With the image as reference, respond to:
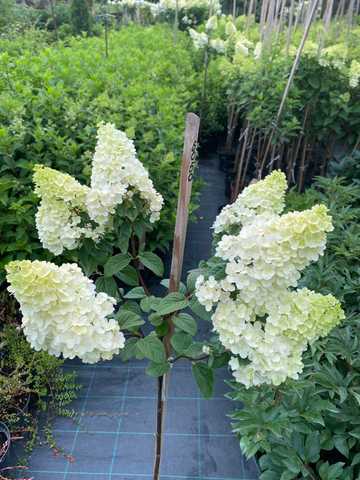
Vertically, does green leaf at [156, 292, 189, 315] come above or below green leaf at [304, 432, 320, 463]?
above

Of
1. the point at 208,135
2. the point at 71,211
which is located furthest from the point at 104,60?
the point at 71,211

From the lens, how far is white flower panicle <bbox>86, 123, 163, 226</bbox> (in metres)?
1.19

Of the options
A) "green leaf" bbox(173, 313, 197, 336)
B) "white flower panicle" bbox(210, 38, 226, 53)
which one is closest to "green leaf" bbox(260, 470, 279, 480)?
"green leaf" bbox(173, 313, 197, 336)

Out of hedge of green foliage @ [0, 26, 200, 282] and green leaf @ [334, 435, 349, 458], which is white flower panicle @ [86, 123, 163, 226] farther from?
hedge of green foliage @ [0, 26, 200, 282]

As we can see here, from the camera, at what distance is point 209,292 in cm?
103

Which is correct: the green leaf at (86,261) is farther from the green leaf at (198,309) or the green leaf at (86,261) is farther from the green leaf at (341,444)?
the green leaf at (341,444)

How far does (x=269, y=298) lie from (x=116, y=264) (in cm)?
48

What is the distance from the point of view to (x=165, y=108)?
10.3 ft

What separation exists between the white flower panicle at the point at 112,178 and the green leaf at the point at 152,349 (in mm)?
335

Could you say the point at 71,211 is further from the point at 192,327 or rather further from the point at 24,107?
the point at 24,107

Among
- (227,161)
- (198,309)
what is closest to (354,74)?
(227,161)

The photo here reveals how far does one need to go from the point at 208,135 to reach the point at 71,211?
4.84 m

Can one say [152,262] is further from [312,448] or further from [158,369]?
[312,448]

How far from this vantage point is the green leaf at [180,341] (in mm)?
1180
